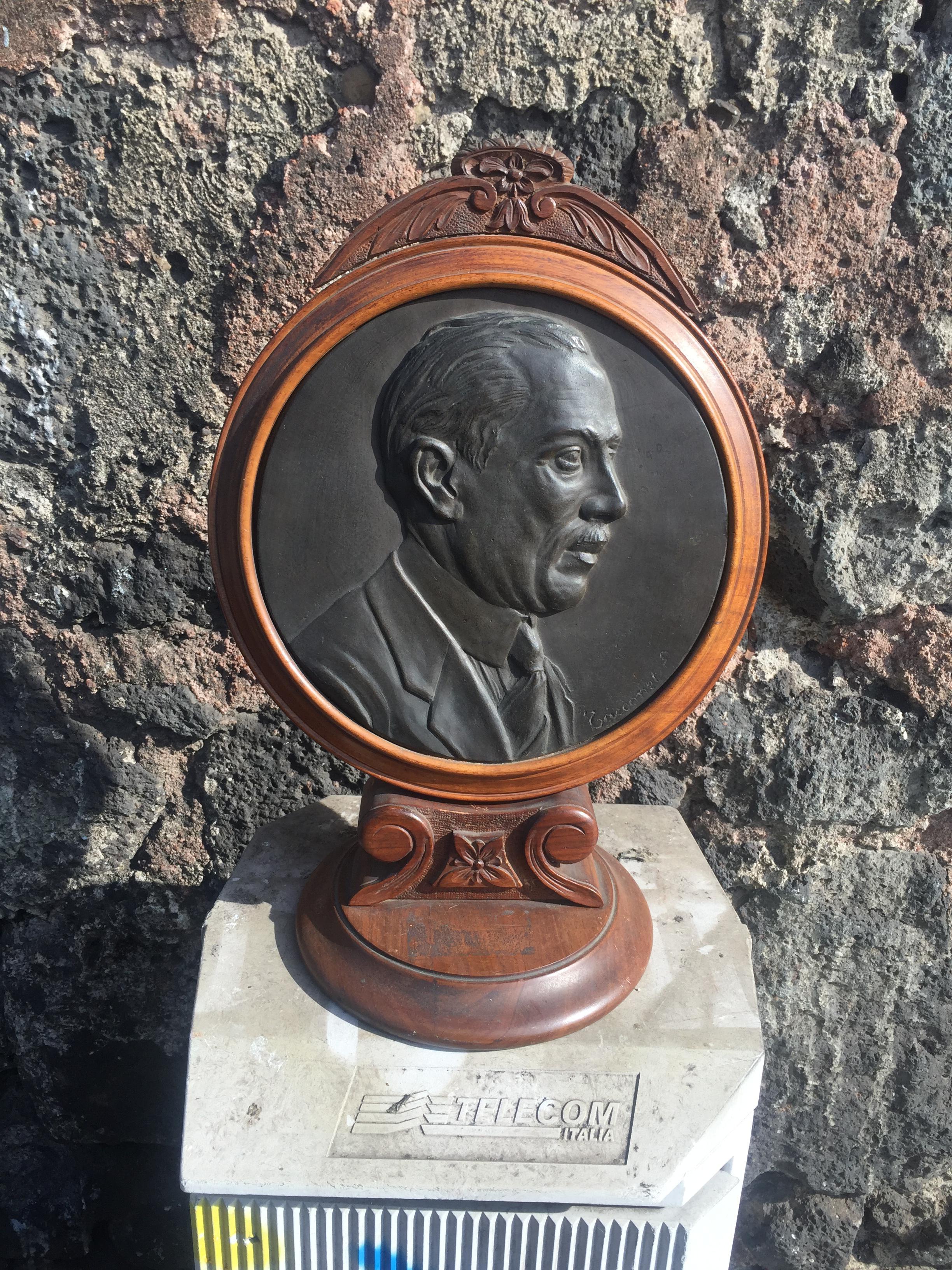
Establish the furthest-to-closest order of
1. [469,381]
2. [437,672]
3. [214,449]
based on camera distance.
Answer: [214,449], [437,672], [469,381]

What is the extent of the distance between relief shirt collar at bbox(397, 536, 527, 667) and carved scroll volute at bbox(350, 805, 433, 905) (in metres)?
0.24

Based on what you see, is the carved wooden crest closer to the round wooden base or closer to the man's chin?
the man's chin

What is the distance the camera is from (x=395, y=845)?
1.21 m

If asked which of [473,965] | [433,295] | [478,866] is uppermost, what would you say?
[433,295]

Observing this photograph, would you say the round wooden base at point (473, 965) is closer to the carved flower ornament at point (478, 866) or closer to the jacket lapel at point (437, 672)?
the carved flower ornament at point (478, 866)

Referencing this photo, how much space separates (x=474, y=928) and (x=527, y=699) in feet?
1.11

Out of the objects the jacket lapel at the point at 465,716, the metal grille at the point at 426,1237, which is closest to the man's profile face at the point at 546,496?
the jacket lapel at the point at 465,716

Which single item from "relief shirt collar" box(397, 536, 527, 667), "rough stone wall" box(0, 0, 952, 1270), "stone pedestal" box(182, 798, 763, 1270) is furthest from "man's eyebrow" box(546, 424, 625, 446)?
"stone pedestal" box(182, 798, 763, 1270)

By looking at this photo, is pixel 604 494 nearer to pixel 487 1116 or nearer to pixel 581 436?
pixel 581 436

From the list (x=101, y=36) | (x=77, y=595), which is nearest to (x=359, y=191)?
(x=101, y=36)

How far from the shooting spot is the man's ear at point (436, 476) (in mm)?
1089

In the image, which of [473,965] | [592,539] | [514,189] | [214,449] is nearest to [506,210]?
[514,189]

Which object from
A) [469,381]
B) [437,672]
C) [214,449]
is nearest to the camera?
[469,381]

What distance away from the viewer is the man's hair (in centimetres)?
107
